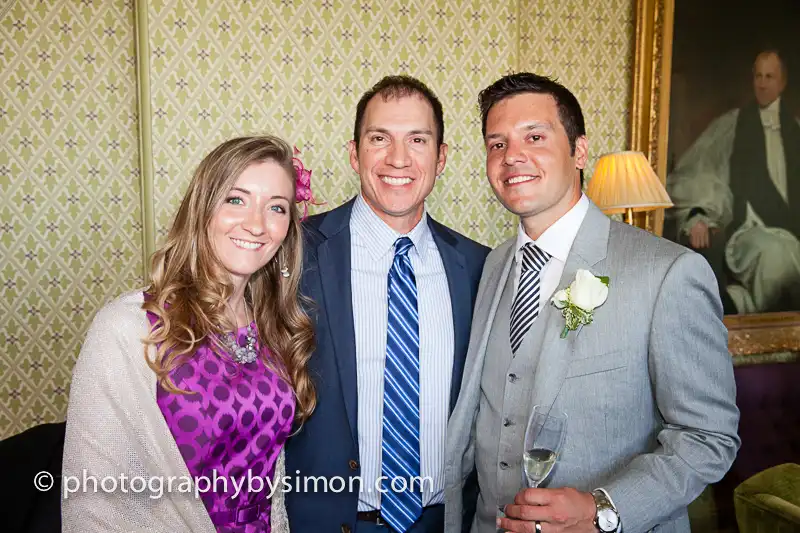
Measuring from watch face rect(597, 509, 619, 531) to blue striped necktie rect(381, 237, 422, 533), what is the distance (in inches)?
29.6

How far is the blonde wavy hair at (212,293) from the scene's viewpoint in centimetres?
182

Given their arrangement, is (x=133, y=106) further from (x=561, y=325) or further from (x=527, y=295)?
(x=561, y=325)

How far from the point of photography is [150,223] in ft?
12.2

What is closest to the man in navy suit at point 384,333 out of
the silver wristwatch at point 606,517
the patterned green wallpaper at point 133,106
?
the silver wristwatch at point 606,517

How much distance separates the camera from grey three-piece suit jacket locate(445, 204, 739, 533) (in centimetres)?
164

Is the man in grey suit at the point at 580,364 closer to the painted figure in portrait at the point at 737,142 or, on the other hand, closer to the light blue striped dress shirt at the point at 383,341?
the light blue striped dress shirt at the point at 383,341

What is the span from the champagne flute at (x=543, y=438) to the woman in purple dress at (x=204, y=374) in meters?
0.83

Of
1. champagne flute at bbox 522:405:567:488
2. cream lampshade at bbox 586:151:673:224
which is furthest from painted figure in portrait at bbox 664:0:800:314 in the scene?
champagne flute at bbox 522:405:567:488

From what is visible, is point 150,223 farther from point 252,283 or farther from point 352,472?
point 352,472

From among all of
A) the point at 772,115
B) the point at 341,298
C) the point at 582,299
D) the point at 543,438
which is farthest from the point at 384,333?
the point at 772,115

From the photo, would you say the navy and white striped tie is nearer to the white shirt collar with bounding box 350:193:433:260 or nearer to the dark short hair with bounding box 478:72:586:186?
the dark short hair with bounding box 478:72:586:186

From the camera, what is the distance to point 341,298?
2287 mm

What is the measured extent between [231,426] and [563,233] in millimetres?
1188

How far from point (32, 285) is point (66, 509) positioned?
2.65 meters
